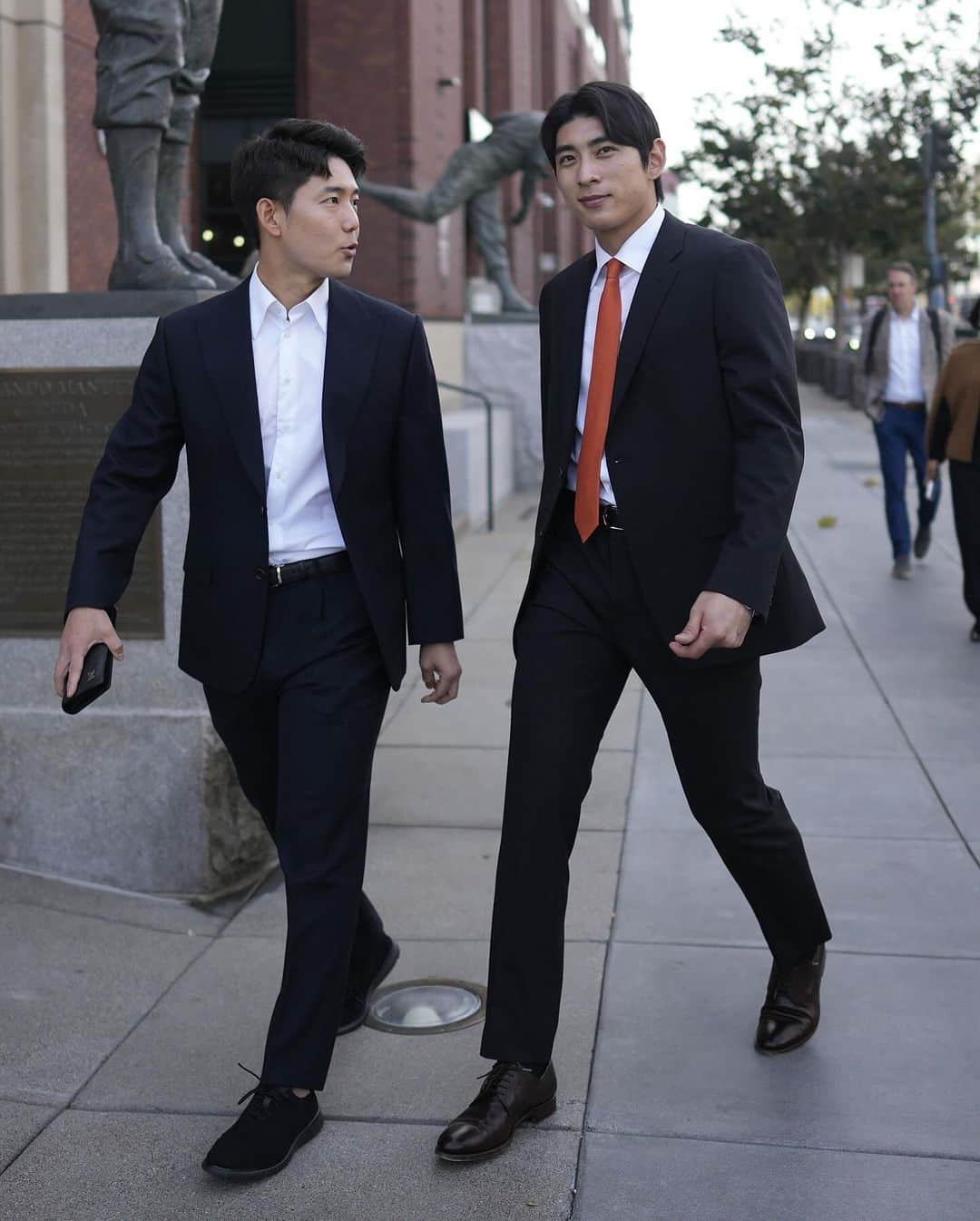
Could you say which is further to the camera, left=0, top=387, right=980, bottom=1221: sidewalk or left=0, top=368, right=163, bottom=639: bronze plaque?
left=0, top=368, right=163, bottom=639: bronze plaque

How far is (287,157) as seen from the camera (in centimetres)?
359

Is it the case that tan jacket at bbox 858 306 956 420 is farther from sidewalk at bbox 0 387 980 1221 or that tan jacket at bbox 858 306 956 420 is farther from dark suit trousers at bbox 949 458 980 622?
sidewalk at bbox 0 387 980 1221

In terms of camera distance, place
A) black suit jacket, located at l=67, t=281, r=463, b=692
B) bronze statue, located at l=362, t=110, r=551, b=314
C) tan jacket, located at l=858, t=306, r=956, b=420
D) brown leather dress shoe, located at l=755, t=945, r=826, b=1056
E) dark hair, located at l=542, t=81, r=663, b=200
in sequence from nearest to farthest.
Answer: dark hair, located at l=542, t=81, r=663, b=200 → black suit jacket, located at l=67, t=281, r=463, b=692 → brown leather dress shoe, located at l=755, t=945, r=826, b=1056 → tan jacket, located at l=858, t=306, r=956, b=420 → bronze statue, located at l=362, t=110, r=551, b=314

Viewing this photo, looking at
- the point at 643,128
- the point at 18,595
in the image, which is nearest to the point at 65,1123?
the point at 18,595

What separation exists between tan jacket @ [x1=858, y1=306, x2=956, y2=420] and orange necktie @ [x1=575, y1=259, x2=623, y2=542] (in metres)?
8.63

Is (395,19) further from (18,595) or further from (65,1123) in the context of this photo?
(65,1123)

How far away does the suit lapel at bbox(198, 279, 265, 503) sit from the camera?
361 centimetres

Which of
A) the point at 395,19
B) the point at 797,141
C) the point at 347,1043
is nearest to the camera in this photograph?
the point at 347,1043

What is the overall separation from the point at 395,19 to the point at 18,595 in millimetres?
17109

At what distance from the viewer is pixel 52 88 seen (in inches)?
464

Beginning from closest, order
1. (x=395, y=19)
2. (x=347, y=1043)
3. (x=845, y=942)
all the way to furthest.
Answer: (x=347, y=1043), (x=845, y=942), (x=395, y=19)

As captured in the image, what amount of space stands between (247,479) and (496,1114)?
1440 millimetres

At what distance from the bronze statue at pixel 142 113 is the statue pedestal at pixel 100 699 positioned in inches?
18.7

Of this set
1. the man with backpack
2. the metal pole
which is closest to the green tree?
the metal pole
